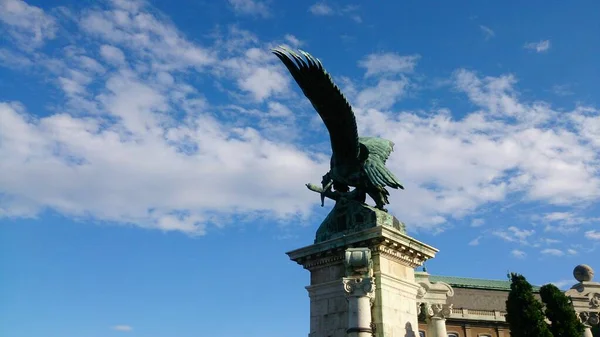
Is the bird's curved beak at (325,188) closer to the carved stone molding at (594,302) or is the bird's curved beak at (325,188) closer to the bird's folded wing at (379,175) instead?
the bird's folded wing at (379,175)

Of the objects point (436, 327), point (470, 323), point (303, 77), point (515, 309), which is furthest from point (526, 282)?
point (303, 77)

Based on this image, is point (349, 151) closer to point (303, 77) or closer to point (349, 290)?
point (303, 77)

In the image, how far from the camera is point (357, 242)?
14695 mm

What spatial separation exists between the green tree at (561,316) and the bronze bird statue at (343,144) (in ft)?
99.3

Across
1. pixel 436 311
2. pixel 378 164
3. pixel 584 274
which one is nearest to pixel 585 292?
pixel 584 274

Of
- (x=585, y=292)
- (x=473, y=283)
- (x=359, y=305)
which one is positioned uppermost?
(x=473, y=283)

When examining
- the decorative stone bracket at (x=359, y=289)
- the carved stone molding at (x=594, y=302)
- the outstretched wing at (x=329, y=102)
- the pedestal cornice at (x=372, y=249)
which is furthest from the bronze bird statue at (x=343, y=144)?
the carved stone molding at (x=594, y=302)

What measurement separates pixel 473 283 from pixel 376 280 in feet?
214

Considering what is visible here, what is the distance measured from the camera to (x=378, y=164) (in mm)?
15820

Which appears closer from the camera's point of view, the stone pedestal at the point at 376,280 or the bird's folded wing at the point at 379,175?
the stone pedestal at the point at 376,280

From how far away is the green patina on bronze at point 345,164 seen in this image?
14.3 m

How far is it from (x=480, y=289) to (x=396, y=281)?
205 ft

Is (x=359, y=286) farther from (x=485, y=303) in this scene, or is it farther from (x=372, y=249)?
(x=485, y=303)

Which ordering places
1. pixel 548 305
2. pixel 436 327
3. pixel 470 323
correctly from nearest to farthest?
1. pixel 436 327
2. pixel 548 305
3. pixel 470 323
